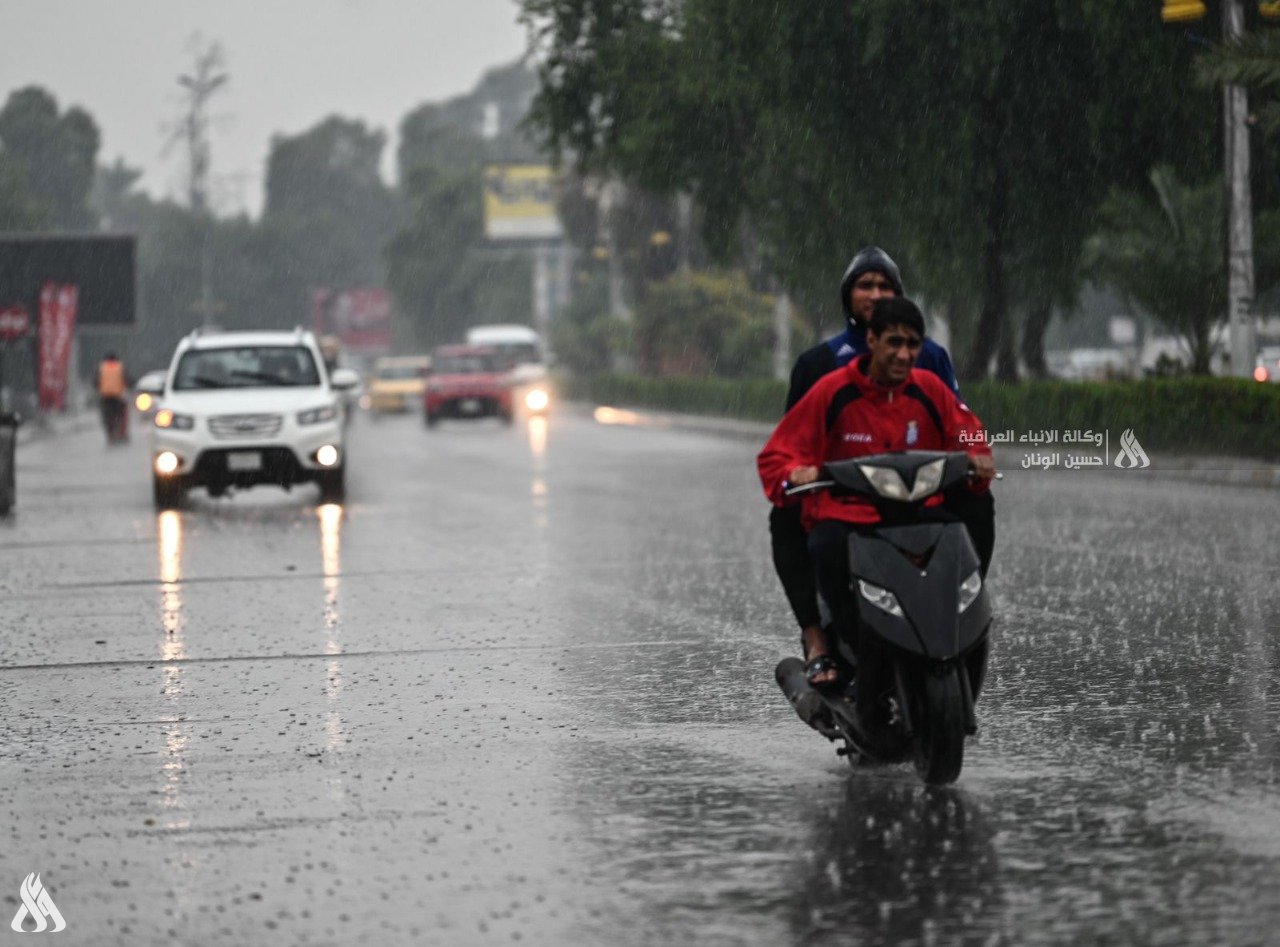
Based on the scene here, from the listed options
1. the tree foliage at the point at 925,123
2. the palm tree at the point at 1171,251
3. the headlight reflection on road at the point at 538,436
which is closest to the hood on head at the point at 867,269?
the tree foliage at the point at 925,123

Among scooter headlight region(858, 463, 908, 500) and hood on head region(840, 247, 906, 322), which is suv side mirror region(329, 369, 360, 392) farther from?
scooter headlight region(858, 463, 908, 500)

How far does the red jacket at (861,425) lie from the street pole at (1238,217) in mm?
20945

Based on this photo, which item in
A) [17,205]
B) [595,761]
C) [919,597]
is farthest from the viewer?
[17,205]

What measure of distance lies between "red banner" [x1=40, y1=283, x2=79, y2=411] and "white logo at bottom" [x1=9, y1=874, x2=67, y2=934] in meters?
55.2

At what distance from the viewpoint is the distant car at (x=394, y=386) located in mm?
69250

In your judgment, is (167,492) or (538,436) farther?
(538,436)

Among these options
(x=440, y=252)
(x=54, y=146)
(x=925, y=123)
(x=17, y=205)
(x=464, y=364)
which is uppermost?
(x=54, y=146)

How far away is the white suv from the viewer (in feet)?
79.8

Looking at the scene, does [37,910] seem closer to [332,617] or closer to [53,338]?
[332,617]

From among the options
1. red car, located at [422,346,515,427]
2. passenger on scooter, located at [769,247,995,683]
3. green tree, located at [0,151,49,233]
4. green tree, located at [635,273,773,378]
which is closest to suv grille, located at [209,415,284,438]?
passenger on scooter, located at [769,247,995,683]

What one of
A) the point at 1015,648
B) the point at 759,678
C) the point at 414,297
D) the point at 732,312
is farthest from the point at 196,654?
the point at 414,297

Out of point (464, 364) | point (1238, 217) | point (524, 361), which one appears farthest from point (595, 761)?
point (524, 361)

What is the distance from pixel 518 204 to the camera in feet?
418

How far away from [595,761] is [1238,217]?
73.5 ft
